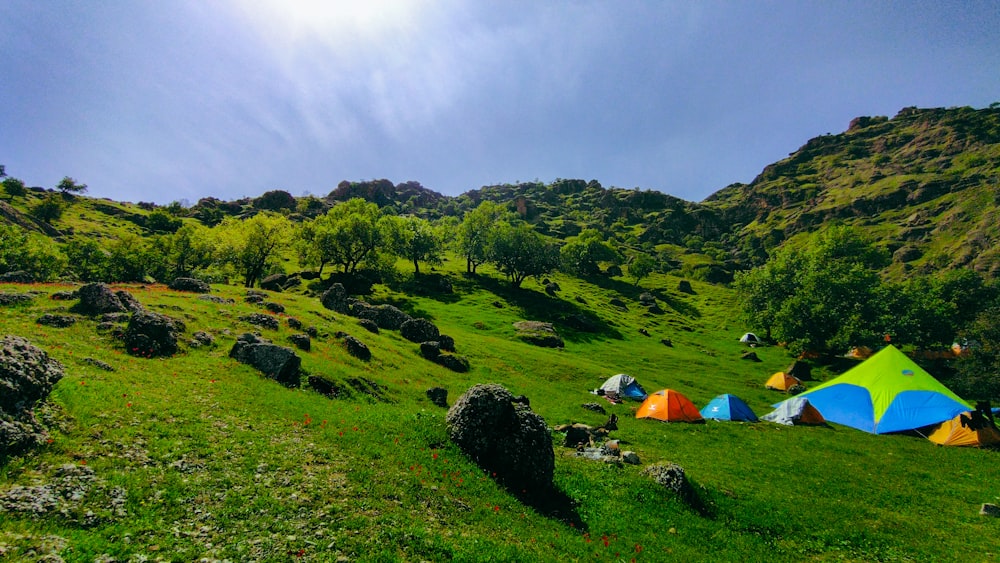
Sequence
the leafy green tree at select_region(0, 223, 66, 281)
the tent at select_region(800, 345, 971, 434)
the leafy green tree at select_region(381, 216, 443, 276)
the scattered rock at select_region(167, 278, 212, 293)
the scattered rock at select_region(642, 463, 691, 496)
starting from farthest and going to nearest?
the leafy green tree at select_region(381, 216, 443, 276), the leafy green tree at select_region(0, 223, 66, 281), the scattered rock at select_region(167, 278, 212, 293), the tent at select_region(800, 345, 971, 434), the scattered rock at select_region(642, 463, 691, 496)

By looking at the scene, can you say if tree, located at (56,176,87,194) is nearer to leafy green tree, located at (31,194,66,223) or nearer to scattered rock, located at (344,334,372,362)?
leafy green tree, located at (31,194,66,223)

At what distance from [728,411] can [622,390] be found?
10368 mm

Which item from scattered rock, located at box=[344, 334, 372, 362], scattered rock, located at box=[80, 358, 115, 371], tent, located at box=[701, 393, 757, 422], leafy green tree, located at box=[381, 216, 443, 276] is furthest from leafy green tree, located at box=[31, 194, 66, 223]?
tent, located at box=[701, 393, 757, 422]

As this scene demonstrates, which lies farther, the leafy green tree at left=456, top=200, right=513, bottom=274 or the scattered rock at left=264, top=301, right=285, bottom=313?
the leafy green tree at left=456, top=200, right=513, bottom=274

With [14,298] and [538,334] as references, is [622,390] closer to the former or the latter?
[538,334]

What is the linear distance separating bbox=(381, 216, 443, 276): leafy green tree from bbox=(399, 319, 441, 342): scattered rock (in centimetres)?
5623

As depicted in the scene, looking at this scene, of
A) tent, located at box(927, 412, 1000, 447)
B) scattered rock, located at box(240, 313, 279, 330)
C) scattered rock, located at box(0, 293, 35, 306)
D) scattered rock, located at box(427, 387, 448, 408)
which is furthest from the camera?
scattered rock, located at box(240, 313, 279, 330)

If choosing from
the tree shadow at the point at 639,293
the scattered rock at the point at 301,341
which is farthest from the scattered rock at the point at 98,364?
the tree shadow at the point at 639,293

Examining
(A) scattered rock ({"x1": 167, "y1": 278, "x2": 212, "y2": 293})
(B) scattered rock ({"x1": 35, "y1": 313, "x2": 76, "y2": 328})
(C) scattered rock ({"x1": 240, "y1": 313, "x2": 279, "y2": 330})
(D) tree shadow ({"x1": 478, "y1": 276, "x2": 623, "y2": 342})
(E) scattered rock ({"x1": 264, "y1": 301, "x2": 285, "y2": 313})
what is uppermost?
(D) tree shadow ({"x1": 478, "y1": 276, "x2": 623, "y2": 342})

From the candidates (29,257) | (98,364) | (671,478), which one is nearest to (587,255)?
(671,478)

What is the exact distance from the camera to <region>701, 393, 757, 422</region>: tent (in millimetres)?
39875

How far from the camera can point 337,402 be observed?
24359 mm

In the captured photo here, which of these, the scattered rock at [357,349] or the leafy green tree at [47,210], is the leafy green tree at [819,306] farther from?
the leafy green tree at [47,210]

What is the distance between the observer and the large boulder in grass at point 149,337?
25.0 m
